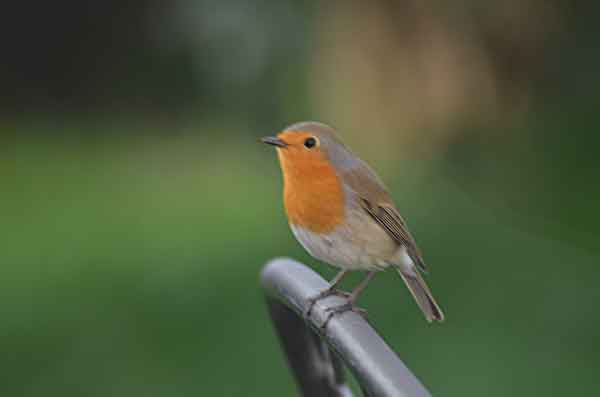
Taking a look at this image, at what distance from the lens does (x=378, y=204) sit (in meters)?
3.02

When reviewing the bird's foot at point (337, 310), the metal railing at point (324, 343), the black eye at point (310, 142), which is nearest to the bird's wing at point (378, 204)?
the black eye at point (310, 142)

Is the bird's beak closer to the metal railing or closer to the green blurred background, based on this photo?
the metal railing

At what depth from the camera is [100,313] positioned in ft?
21.1

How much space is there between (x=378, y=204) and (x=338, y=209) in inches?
8.3

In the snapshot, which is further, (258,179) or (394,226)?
(258,179)

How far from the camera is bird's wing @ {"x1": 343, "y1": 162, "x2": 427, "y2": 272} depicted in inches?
115

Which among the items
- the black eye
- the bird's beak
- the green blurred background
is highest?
the bird's beak

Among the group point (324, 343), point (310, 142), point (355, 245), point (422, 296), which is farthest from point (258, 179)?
point (324, 343)

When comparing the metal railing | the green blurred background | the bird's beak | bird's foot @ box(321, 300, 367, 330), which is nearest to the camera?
the metal railing

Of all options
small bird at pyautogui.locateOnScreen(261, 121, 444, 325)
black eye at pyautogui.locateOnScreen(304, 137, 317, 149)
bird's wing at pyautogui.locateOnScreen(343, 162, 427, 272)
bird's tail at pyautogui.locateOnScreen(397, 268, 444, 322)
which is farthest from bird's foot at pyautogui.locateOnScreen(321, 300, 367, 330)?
bird's tail at pyautogui.locateOnScreen(397, 268, 444, 322)

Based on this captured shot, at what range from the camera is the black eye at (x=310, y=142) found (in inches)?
107

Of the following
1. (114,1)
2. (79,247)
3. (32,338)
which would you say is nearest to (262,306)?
(32,338)

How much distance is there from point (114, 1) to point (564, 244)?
652 cm

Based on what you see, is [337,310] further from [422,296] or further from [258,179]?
[258,179]
